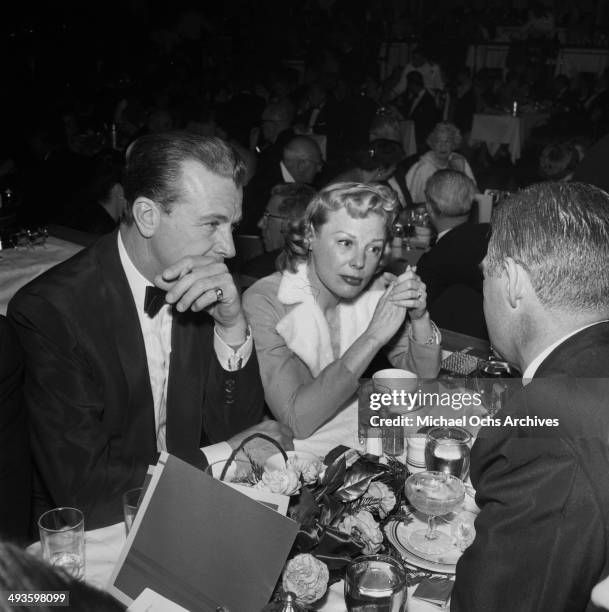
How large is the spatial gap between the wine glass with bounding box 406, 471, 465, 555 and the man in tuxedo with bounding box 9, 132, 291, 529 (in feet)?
1.71

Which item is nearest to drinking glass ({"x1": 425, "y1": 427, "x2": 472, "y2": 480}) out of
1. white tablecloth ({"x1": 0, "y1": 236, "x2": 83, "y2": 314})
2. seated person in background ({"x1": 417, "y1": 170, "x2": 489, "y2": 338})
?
seated person in background ({"x1": 417, "y1": 170, "x2": 489, "y2": 338})

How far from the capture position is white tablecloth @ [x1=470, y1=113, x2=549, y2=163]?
1036cm

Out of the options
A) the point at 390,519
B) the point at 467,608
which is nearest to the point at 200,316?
the point at 390,519

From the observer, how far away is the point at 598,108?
35.6ft

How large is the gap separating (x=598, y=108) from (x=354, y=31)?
17.7 ft

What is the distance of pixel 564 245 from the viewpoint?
1.37 metres

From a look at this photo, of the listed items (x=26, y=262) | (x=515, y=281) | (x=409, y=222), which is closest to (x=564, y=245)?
(x=515, y=281)

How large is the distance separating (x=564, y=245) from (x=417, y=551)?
71 centimetres

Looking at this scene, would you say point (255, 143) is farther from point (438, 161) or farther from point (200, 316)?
point (200, 316)

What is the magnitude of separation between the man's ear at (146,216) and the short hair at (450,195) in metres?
2.63

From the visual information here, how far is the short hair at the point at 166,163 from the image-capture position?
2.03m

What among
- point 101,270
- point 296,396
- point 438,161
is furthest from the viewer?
point 438,161

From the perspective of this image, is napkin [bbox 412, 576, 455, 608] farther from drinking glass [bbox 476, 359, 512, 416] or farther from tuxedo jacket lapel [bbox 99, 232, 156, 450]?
tuxedo jacket lapel [bbox 99, 232, 156, 450]

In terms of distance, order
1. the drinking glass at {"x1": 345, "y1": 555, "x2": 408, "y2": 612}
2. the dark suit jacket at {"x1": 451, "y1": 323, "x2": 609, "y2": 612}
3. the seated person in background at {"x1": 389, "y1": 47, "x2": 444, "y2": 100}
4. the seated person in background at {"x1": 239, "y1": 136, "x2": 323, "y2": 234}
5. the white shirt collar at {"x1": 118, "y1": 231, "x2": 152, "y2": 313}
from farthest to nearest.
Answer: the seated person in background at {"x1": 389, "y1": 47, "x2": 444, "y2": 100} < the seated person in background at {"x1": 239, "y1": 136, "x2": 323, "y2": 234} < the white shirt collar at {"x1": 118, "y1": 231, "x2": 152, "y2": 313} < the drinking glass at {"x1": 345, "y1": 555, "x2": 408, "y2": 612} < the dark suit jacket at {"x1": 451, "y1": 323, "x2": 609, "y2": 612}
